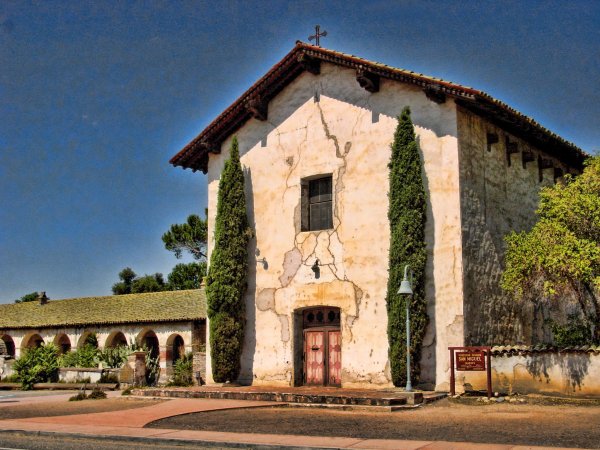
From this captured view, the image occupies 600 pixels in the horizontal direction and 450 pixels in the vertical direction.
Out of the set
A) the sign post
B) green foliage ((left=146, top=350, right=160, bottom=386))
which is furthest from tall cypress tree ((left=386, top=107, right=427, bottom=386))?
green foliage ((left=146, top=350, right=160, bottom=386))

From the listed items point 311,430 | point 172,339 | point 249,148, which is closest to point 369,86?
point 249,148

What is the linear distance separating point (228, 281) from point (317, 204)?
3582 mm

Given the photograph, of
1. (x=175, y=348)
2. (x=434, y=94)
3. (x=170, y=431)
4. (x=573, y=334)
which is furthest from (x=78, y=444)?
(x=175, y=348)

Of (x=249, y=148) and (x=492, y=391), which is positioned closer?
(x=492, y=391)

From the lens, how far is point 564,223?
1778 centimetres

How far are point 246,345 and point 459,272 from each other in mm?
7262

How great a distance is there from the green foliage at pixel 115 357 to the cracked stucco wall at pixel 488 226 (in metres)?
18.3

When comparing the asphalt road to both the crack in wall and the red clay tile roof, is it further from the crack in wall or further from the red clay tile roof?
the red clay tile roof

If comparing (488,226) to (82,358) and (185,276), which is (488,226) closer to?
(82,358)

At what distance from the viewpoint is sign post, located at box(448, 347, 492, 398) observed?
16.6 meters

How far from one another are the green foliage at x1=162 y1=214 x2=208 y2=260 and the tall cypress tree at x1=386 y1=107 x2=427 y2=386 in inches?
1306

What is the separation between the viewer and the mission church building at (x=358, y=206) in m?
18.5

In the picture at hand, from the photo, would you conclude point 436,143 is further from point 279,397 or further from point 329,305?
point 279,397

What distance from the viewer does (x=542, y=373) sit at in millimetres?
16453
